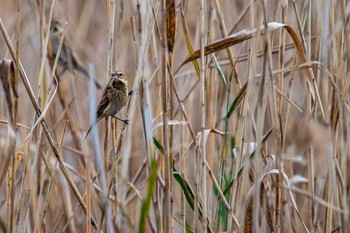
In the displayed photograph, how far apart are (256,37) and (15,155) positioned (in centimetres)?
73

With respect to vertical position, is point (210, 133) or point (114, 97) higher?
point (114, 97)

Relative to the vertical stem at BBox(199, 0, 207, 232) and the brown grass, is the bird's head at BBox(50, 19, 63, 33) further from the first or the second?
the vertical stem at BBox(199, 0, 207, 232)

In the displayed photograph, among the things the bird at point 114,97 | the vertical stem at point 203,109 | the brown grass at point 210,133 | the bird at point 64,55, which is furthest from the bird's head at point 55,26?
the vertical stem at point 203,109

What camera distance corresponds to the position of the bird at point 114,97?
1810 millimetres

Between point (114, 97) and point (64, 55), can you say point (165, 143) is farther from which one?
point (64, 55)

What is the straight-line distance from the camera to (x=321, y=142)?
1096 mm

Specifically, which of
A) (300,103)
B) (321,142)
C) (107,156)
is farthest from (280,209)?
(300,103)

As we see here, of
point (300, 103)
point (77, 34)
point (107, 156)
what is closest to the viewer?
point (107, 156)

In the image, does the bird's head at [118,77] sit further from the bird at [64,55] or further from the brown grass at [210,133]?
the bird at [64,55]

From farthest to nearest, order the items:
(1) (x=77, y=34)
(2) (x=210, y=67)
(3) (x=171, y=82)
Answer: (1) (x=77, y=34) → (2) (x=210, y=67) → (3) (x=171, y=82)

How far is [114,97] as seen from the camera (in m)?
1.85

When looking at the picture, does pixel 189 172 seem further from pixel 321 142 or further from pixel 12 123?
pixel 321 142

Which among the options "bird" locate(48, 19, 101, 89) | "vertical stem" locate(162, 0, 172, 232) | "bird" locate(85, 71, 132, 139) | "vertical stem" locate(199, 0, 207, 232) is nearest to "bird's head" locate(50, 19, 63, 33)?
"bird" locate(48, 19, 101, 89)

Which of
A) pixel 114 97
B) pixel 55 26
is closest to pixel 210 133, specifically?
pixel 114 97
